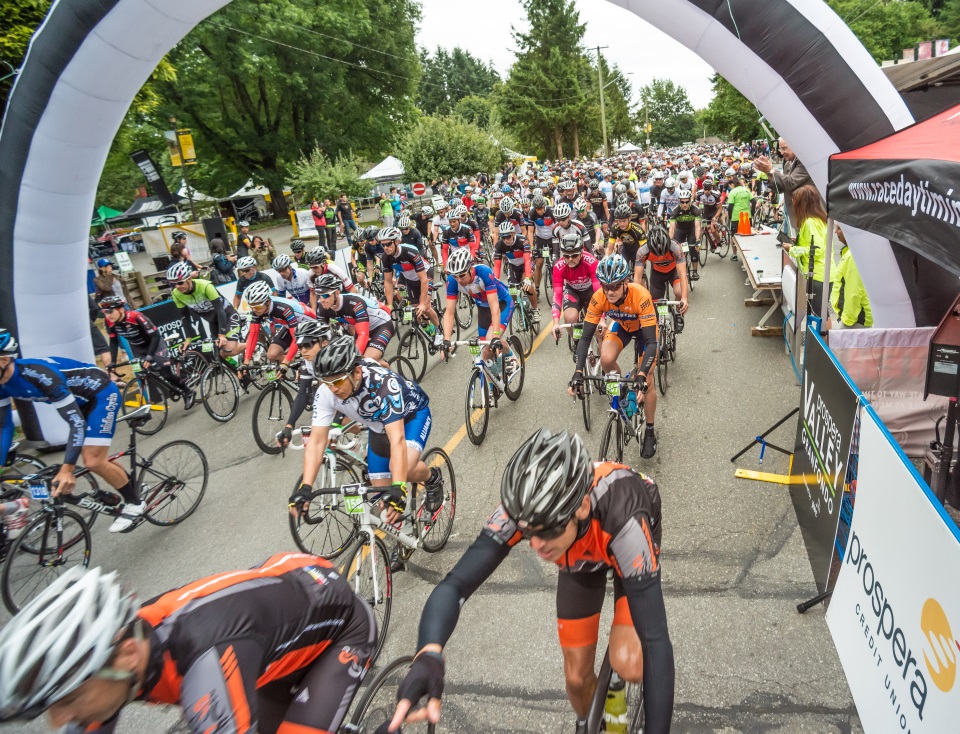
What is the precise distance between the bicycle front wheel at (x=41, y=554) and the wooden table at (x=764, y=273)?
9.20 metres

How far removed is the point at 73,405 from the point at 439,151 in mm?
31267

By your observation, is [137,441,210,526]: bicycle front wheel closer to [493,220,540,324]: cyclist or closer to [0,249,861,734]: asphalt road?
[0,249,861,734]: asphalt road

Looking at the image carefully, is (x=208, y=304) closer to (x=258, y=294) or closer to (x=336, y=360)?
(x=258, y=294)

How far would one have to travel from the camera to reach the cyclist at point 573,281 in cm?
754

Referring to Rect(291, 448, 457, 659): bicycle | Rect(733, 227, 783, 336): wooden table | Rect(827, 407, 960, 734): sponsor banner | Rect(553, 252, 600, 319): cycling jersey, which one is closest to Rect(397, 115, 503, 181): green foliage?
Rect(733, 227, 783, 336): wooden table

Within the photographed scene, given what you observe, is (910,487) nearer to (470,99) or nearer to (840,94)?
(840,94)

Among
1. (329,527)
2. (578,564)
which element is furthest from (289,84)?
(578,564)

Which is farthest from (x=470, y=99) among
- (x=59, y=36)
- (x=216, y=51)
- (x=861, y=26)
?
(x=59, y=36)

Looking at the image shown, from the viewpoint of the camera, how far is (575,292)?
8.63 metres

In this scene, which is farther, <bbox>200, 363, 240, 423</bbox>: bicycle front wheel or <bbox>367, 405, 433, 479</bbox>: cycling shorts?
<bbox>200, 363, 240, 423</bbox>: bicycle front wheel

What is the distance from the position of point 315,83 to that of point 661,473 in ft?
115

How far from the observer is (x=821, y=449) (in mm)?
3863

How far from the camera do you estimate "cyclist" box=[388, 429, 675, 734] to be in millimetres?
2086

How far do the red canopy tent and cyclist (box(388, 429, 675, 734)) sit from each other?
80.8 inches
